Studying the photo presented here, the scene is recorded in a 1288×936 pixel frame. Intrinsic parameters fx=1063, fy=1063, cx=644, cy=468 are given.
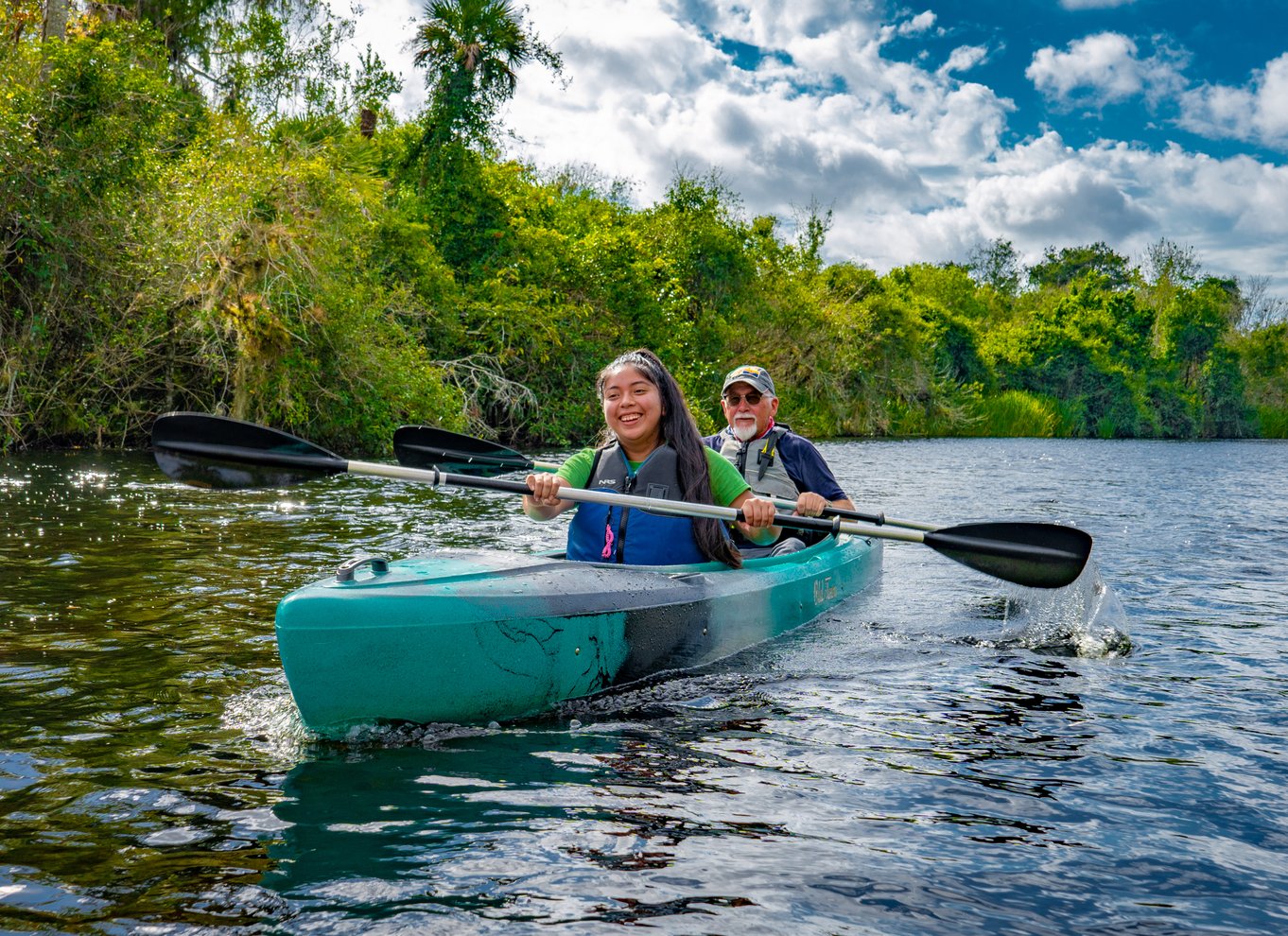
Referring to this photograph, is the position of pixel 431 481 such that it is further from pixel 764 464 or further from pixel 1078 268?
pixel 1078 268

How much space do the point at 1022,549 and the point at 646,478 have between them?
5.60ft

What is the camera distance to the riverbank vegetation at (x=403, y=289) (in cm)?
1296

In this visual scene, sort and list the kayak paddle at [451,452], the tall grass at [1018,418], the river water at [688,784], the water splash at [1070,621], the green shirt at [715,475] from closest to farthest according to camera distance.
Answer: the river water at [688,784], the green shirt at [715,475], the water splash at [1070,621], the kayak paddle at [451,452], the tall grass at [1018,418]

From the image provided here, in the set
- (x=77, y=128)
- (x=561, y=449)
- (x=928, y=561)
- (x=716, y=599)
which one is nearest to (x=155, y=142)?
(x=77, y=128)

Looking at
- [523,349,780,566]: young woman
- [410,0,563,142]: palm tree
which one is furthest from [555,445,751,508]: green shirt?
[410,0,563,142]: palm tree

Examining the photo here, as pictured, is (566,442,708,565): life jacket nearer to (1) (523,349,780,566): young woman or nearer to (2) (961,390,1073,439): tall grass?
(1) (523,349,780,566): young woman

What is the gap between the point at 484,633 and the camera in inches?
137

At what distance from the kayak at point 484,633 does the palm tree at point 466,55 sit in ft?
66.2

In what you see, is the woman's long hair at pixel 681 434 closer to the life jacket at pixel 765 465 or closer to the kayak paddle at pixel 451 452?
the life jacket at pixel 765 465

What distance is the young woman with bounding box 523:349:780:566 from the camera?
4.49 meters

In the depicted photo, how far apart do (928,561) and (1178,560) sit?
189cm

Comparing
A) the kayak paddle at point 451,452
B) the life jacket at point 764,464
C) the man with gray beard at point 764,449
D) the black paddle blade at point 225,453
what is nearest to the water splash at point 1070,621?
the man with gray beard at point 764,449

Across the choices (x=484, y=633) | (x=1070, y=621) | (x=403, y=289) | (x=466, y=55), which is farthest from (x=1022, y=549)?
(x=466, y=55)

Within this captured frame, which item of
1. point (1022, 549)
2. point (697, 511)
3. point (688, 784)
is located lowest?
point (688, 784)
